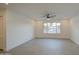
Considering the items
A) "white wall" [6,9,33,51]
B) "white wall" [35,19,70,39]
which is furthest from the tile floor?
"white wall" [35,19,70,39]

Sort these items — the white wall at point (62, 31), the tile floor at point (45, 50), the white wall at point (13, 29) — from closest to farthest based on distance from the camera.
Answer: the tile floor at point (45, 50)
the white wall at point (13, 29)
the white wall at point (62, 31)

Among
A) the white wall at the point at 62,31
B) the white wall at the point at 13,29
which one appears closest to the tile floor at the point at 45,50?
the white wall at the point at 13,29

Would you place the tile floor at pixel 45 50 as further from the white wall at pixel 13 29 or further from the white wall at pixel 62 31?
the white wall at pixel 62 31

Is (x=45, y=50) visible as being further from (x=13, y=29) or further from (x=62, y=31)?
(x=62, y=31)

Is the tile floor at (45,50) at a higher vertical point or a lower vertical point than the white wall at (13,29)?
lower

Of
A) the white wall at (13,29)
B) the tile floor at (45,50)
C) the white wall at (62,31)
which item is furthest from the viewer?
the white wall at (62,31)

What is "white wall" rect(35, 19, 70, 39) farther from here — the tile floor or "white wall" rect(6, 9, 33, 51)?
"white wall" rect(6, 9, 33, 51)

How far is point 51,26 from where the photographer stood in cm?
782

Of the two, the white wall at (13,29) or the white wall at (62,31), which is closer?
the white wall at (13,29)

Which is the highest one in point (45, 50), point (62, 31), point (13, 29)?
point (13, 29)

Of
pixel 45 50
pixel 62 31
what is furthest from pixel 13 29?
pixel 62 31

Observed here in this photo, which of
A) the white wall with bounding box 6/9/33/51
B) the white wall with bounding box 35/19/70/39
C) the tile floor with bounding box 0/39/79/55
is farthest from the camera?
the white wall with bounding box 35/19/70/39
